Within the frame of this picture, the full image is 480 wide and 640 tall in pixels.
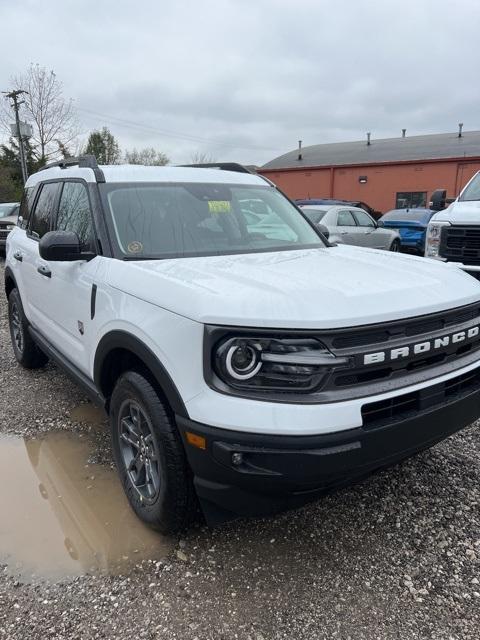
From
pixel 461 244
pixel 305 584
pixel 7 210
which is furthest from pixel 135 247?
pixel 7 210

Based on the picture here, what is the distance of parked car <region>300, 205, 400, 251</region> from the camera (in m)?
11.0

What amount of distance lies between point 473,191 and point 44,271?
5659 millimetres

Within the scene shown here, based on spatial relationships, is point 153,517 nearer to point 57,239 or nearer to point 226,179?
point 57,239

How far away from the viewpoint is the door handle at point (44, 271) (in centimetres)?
375

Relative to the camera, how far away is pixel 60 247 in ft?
9.62

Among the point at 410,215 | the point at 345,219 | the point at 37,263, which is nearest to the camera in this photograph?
the point at 37,263

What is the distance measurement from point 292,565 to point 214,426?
972 millimetres

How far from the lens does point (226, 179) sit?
392 centimetres

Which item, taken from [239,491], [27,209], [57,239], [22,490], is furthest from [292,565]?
[27,209]

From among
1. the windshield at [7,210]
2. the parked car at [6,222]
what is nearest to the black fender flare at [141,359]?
the parked car at [6,222]

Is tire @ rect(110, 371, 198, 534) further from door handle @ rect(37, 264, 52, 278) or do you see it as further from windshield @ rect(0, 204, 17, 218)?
windshield @ rect(0, 204, 17, 218)

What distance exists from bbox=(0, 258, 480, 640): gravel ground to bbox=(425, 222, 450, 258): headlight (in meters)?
3.89

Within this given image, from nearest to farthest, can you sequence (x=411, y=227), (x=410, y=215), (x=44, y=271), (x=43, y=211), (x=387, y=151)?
1. (x=44, y=271)
2. (x=43, y=211)
3. (x=411, y=227)
4. (x=410, y=215)
5. (x=387, y=151)

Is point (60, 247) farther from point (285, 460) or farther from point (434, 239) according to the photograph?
point (434, 239)
